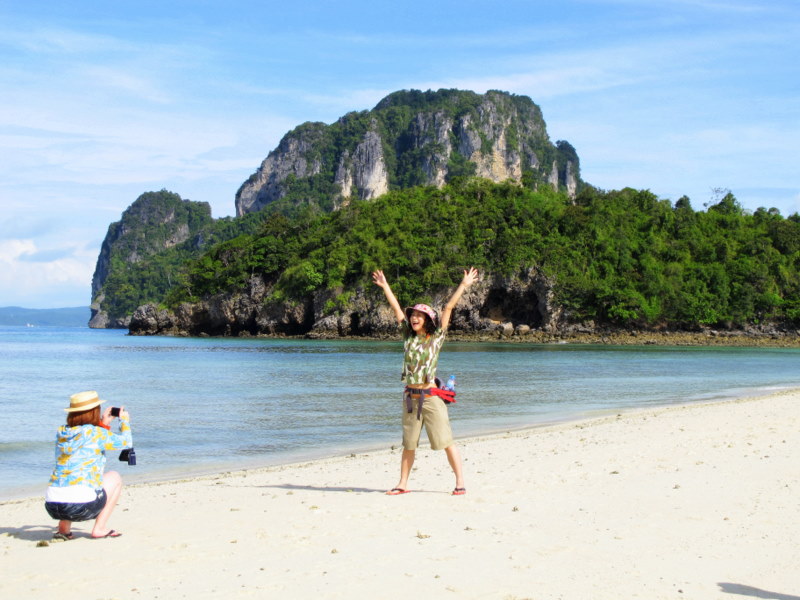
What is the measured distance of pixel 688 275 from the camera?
71.4 metres

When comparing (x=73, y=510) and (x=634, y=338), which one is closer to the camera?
(x=73, y=510)

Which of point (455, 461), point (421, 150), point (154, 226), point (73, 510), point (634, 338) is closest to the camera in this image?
point (73, 510)

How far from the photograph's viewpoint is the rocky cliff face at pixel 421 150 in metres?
140

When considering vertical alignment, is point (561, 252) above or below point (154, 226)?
below

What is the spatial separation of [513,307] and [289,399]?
5342cm

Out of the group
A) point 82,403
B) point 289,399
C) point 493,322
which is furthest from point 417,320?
point 493,322

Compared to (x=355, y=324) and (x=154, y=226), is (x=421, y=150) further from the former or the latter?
(x=355, y=324)

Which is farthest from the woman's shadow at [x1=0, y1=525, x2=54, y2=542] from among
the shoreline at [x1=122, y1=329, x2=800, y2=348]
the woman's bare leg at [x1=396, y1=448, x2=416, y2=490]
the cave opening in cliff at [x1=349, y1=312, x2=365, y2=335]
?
the cave opening in cliff at [x1=349, y1=312, x2=365, y2=335]


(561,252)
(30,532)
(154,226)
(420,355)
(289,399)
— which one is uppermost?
(154,226)

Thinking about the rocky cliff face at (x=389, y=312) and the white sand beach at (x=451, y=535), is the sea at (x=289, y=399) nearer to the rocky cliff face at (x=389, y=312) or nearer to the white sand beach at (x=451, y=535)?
the white sand beach at (x=451, y=535)

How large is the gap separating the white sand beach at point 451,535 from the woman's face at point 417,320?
1.57 metres

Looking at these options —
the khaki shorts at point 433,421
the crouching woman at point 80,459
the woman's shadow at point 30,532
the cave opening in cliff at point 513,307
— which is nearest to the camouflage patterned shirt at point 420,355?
the khaki shorts at point 433,421

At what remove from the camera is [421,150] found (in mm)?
140625

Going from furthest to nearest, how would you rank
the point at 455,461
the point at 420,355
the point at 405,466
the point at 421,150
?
the point at 421,150
the point at 405,466
the point at 455,461
the point at 420,355
